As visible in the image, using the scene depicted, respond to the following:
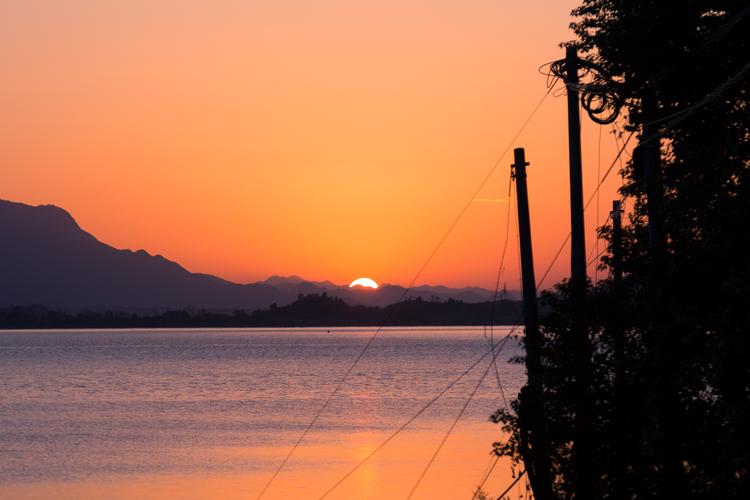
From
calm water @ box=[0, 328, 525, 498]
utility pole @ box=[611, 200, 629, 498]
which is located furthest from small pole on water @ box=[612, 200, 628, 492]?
calm water @ box=[0, 328, 525, 498]

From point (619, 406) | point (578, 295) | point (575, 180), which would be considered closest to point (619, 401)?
point (619, 406)

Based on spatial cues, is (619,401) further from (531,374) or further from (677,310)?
(677,310)

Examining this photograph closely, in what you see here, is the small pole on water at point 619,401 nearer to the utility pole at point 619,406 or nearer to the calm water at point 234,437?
the utility pole at point 619,406

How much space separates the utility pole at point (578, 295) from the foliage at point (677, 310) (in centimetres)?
22

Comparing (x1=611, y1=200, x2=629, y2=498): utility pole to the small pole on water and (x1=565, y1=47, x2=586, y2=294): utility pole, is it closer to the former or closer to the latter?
the small pole on water

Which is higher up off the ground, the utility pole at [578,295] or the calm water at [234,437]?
the utility pole at [578,295]

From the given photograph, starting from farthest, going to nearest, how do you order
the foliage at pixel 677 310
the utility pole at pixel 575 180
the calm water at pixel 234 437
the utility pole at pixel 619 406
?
the calm water at pixel 234 437, the utility pole at pixel 619 406, the utility pole at pixel 575 180, the foliage at pixel 677 310

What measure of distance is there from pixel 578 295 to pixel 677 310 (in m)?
5.28

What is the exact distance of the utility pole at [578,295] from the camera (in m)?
23.3

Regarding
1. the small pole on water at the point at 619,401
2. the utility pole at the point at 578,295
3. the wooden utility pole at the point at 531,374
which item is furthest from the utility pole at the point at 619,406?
the wooden utility pole at the point at 531,374

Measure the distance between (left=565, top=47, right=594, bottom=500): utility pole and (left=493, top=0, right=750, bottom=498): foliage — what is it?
8.5 inches

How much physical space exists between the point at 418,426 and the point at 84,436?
2124 centimetres

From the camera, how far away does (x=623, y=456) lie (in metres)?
23.6

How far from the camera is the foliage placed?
17797 mm
